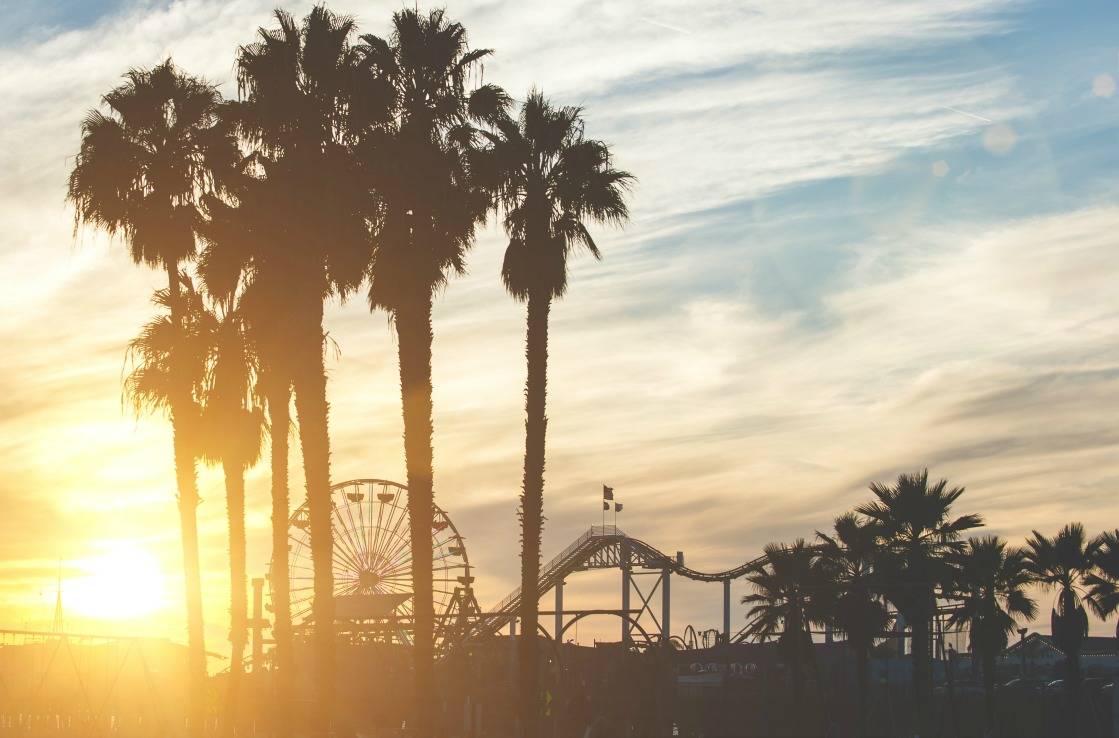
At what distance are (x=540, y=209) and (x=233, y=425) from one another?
1103 centimetres

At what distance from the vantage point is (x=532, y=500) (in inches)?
1236

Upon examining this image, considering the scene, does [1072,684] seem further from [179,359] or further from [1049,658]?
[1049,658]

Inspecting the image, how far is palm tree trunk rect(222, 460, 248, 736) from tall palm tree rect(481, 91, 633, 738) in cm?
1068

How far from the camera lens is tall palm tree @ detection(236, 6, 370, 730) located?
2916 cm

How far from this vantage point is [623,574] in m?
90.7

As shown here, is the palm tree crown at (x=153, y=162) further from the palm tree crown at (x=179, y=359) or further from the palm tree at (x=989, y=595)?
the palm tree at (x=989, y=595)

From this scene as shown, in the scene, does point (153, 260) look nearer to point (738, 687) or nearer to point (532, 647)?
point (532, 647)

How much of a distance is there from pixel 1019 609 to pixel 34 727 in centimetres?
4310

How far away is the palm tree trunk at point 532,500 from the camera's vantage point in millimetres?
29984

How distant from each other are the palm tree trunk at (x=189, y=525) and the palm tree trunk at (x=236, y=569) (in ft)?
5.78

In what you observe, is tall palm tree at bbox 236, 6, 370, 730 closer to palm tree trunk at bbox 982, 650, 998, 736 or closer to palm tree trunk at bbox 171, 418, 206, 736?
palm tree trunk at bbox 171, 418, 206, 736

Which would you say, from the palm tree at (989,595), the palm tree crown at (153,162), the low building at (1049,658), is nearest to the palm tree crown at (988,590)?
the palm tree at (989,595)

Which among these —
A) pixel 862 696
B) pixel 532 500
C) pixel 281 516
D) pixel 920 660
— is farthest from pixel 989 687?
pixel 281 516

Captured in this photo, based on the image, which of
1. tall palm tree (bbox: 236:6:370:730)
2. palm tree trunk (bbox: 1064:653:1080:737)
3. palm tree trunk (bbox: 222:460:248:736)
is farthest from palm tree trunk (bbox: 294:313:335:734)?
palm tree trunk (bbox: 1064:653:1080:737)
